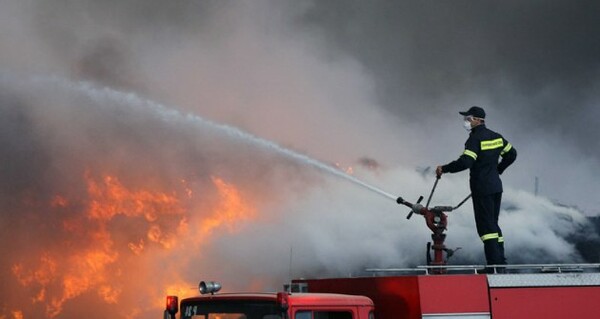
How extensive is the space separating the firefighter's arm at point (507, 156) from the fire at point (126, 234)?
946cm

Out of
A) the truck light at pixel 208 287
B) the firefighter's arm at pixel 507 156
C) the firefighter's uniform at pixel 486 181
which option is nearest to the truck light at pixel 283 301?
the truck light at pixel 208 287

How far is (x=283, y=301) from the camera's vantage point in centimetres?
542

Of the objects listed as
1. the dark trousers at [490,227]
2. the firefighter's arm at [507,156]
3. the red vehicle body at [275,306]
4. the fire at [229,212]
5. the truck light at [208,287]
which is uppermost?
the fire at [229,212]

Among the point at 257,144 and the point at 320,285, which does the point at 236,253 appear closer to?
the point at 257,144

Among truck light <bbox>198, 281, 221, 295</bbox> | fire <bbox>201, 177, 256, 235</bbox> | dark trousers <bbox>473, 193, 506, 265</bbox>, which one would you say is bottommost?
truck light <bbox>198, 281, 221, 295</bbox>

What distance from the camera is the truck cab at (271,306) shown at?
217 inches

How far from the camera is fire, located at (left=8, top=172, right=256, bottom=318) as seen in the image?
17172 mm

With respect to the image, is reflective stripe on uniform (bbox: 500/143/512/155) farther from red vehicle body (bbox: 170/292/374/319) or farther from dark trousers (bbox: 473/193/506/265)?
red vehicle body (bbox: 170/292/374/319)

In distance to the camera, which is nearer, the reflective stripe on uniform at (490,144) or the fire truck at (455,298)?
the fire truck at (455,298)

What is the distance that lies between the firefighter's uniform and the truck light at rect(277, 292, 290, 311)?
3253 mm

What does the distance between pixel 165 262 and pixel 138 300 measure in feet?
4.21

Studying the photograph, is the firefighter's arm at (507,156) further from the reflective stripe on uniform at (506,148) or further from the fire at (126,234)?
the fire at (126,234)

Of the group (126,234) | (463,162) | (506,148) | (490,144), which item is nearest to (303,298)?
(463,162)

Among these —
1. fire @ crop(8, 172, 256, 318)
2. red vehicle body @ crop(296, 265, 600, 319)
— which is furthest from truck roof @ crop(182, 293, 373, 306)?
fire @ crop(8, 172, 256, 318)
